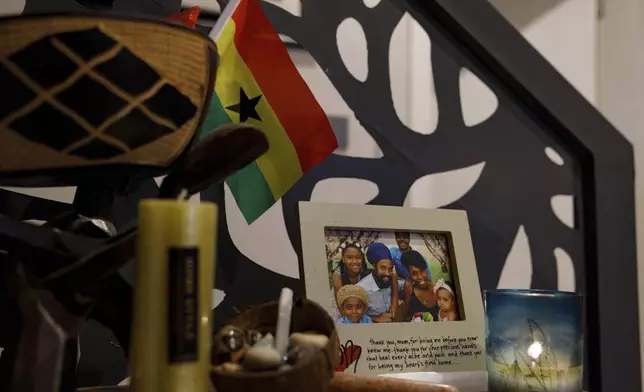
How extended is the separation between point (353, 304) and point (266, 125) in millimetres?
223

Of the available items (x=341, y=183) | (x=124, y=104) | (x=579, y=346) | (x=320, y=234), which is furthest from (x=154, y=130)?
(x=579, y=346)

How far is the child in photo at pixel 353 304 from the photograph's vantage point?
0.72 meters

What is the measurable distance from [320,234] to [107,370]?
0.27 meters

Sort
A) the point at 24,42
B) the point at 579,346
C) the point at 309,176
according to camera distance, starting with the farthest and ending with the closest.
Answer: the point at 309,176
the point at 579,346
the point at 24,42

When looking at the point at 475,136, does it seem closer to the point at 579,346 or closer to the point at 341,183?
the point at 341,183

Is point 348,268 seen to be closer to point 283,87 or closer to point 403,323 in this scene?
point 403,323

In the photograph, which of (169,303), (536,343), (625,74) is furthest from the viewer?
(625,74)

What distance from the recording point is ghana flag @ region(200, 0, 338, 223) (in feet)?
2.43

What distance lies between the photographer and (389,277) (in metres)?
0.75

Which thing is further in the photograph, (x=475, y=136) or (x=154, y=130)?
(x=475, y=136)

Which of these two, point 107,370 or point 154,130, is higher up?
point 154,130

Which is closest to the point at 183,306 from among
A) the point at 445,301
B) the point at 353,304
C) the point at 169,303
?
the point at 169,303

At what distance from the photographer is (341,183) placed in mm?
856

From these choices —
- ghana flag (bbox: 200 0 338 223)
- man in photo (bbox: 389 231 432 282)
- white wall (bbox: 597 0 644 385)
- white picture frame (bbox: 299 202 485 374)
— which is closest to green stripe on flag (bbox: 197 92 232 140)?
ghana flag (bbox: 200 0 338 223)
